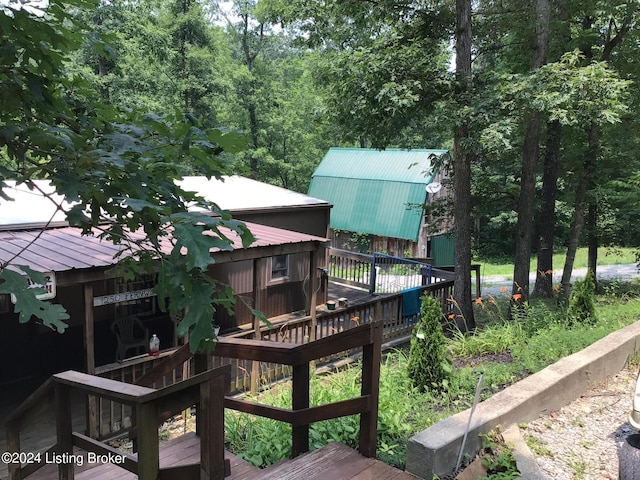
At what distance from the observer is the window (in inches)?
490

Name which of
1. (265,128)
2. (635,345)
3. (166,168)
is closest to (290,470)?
(166,168)

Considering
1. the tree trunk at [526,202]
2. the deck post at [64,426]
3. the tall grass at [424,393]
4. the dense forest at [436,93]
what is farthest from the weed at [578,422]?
the tree trunk at [526,202]

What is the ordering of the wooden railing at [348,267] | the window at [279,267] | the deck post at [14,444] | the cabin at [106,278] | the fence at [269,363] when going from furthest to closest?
the wooden railing at [348,267]
the window at [279,267]
the fence at [269,363]
the cabin at [106,278]
the deck post at [14,444]

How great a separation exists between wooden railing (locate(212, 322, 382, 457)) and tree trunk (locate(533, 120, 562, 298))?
11627mm

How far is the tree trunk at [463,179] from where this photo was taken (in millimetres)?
9672

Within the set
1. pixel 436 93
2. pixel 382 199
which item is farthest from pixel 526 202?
pixel 382 199

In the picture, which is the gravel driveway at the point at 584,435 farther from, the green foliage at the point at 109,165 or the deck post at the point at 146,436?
the green foliage at the point at 109,165

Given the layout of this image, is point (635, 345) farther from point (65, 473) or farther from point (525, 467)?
point (65, 473)

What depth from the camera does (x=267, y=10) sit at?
11117 millimetres

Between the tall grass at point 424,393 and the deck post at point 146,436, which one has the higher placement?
the deck post at point 146,436

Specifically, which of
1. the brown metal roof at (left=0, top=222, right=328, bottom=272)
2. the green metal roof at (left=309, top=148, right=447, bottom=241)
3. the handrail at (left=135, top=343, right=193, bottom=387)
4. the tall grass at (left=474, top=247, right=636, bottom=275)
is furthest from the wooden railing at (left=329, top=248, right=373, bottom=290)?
the handrail at (left=135, top=343, right=193, bottom=387)

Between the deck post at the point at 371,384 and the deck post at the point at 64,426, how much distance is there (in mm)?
1737

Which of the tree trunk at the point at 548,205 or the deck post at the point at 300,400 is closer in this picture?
the deck post at the point at 300,400

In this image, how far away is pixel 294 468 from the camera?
3117 mm
